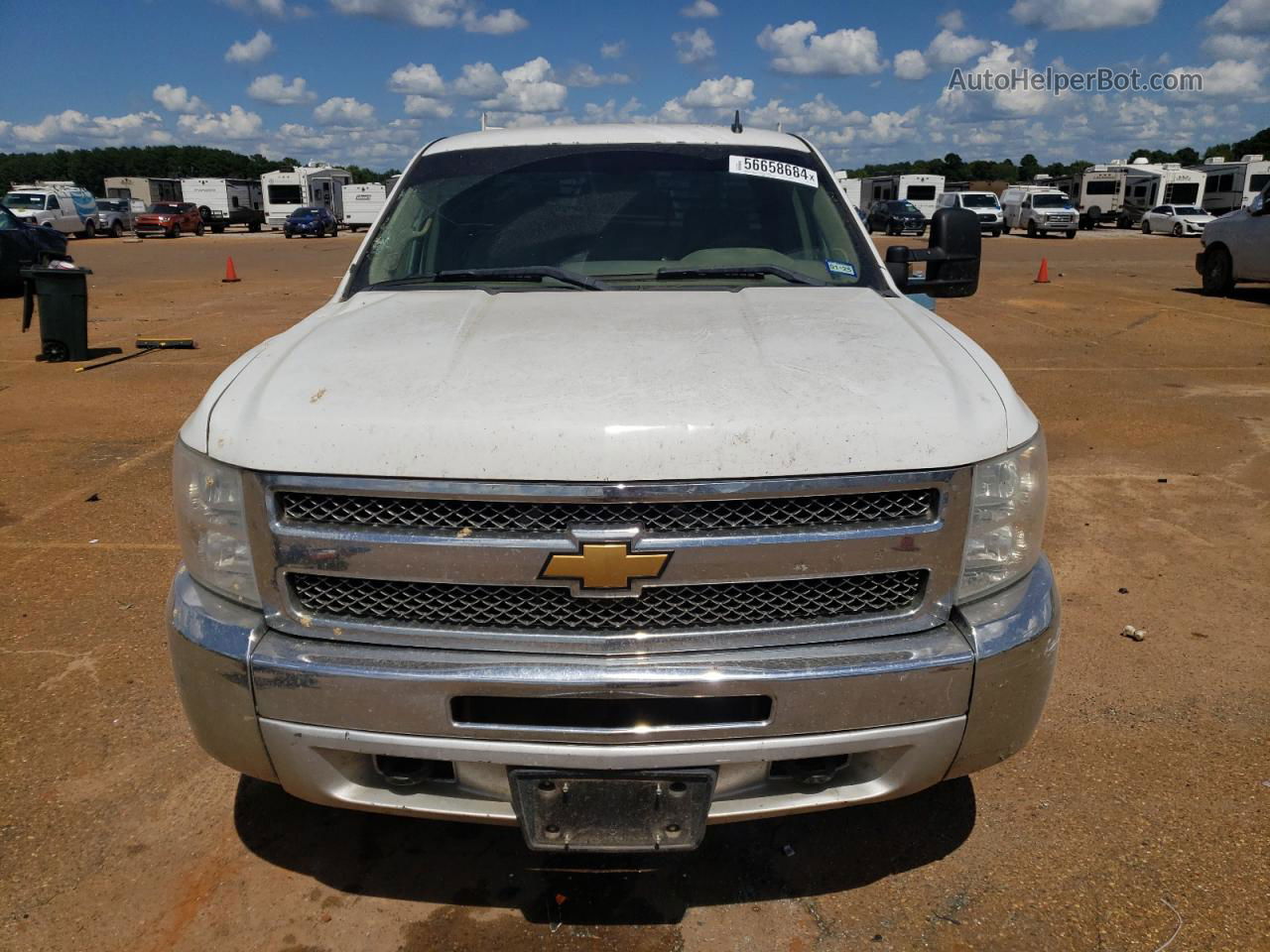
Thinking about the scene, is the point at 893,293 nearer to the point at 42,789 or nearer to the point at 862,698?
the point at 862,698

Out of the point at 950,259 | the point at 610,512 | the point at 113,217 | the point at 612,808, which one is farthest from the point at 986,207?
the point at 612,808

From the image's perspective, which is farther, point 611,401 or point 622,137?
point 622,137

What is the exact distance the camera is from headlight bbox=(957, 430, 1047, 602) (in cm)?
223

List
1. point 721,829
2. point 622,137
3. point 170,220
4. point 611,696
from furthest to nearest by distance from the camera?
1. point 170,220
2. point 622,137
3. point 721,829
4. point 611,696

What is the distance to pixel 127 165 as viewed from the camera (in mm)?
128000

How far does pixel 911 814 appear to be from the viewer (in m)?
2.93

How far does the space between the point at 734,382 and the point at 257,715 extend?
1.33m

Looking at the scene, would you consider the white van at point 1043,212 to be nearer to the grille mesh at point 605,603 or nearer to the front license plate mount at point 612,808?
the grille mesh at point 605,603

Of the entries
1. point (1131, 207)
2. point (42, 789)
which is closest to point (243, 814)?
point (42, 789)

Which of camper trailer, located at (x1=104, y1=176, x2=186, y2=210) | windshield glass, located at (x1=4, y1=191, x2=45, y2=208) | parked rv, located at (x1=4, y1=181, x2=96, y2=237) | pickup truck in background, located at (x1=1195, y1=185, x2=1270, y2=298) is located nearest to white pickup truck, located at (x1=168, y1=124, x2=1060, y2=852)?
pickup truck in background, located at (x1=1195, y1=185, x2=1270, y2=298)

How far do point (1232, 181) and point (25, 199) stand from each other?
54429 mm

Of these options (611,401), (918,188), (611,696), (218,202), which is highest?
(918,188)

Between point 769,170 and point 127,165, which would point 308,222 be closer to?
point 769,170

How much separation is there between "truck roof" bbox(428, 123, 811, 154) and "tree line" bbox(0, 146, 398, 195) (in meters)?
120
